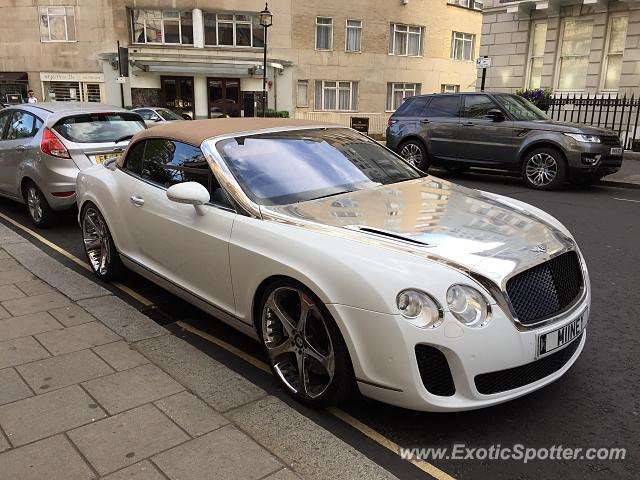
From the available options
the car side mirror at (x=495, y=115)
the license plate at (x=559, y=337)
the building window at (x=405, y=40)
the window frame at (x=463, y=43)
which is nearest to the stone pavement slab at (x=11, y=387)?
the license plate at (x=559, y=337)

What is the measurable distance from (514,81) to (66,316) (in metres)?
20.7

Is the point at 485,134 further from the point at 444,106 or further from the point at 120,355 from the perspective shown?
the point at 120,355

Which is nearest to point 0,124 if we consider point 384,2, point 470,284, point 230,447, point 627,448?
point 230,447

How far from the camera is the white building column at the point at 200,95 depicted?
32500 millimetres

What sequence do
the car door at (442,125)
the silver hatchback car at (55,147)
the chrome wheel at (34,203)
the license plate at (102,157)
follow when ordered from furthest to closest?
the car door at (442,125) → the chrome wheel at (34,203) → the license plate at (102,157) → the silver hatchback car at (55,147)

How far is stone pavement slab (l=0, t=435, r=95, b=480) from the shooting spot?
7.88 feet

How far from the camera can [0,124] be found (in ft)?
26.5

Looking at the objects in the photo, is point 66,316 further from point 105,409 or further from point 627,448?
point 627,448

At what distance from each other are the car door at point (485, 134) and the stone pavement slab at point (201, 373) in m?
8.98

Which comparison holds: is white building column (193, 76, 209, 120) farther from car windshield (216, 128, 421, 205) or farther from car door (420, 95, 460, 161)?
car windshield (216, 128, 421, 205)

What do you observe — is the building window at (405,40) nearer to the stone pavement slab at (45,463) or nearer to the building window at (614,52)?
the building window at (614,52)

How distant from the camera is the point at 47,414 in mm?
2875

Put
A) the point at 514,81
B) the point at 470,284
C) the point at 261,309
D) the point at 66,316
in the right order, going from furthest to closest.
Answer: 1. the point at 514,81
2. the point at 66,316
3. the point at 261,309
4. the point at 470,284

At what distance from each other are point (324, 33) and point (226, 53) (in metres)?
6.23
